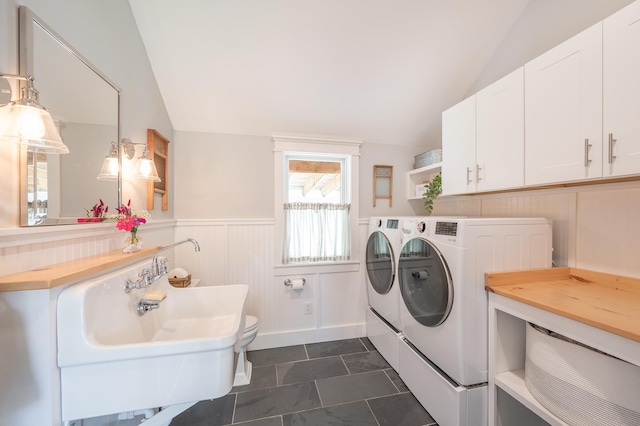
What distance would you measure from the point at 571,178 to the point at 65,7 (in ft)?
7.64

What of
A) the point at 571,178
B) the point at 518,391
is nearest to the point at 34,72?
the point at 571,178

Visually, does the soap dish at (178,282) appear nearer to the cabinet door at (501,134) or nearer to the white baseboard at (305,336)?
the white baseboard at (305,336)

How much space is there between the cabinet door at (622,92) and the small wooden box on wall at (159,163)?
95.4 inches

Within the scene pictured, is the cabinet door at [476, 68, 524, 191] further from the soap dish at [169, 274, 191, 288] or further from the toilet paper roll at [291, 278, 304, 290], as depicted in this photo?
the soap dish at [169, 274, 191, 288]

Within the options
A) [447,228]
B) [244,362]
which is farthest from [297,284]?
[447,228]

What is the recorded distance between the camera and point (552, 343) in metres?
0.96

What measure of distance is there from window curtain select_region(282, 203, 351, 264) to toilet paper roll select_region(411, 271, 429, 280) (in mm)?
867

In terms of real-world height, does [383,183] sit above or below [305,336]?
above

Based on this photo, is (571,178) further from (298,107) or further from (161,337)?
(161,337)

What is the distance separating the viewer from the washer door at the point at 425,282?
4.28ft

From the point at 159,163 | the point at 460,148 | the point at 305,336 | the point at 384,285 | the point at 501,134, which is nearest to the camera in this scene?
the point at 501,134

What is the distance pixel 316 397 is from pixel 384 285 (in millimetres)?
935

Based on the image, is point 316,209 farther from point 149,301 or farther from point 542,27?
point 542,27

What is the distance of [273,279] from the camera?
89.0 inches
